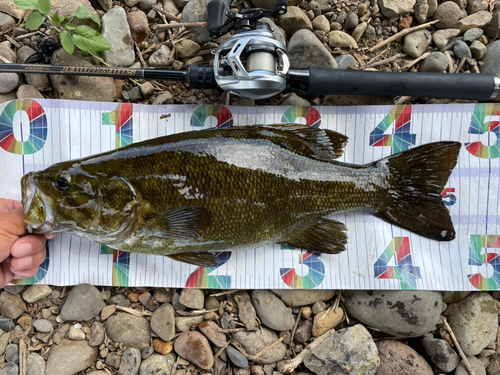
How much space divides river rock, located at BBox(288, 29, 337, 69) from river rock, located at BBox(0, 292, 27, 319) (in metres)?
2.42

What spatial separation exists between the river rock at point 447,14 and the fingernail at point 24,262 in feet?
12.9

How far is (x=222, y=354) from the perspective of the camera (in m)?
2.53

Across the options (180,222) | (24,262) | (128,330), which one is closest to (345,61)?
(180,222)

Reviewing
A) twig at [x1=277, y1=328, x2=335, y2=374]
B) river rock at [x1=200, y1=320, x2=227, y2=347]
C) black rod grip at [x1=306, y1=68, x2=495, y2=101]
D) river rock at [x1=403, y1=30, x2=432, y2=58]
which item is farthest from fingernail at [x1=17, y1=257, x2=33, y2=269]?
river rock at [x1=403, y1=30, x2=432, y2=58]

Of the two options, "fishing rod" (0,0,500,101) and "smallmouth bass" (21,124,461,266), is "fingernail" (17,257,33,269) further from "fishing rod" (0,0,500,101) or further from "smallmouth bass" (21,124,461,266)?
"fishing rod" (0,0,500,101)

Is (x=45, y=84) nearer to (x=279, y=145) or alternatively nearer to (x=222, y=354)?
(x=279, y=145)

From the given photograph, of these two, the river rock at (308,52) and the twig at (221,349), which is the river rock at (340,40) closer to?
the river rock at (308,52)

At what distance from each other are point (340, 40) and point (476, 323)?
260 cm

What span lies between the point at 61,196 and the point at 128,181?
0.42 metres

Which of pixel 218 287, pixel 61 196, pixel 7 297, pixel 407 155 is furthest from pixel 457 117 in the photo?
pixel 7 297

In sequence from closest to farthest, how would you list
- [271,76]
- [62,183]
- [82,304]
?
[62,183] → [271,76] → [82,304]

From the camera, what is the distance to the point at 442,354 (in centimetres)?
244

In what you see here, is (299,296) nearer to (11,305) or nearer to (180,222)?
(180,222)

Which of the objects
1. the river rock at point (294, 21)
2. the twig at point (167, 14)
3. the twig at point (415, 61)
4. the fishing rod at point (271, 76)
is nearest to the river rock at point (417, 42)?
the twig at point (415, 61)
